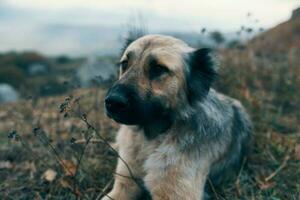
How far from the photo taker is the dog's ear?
4.66 metres

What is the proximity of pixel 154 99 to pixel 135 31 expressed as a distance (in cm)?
148

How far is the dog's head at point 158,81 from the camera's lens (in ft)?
13.9

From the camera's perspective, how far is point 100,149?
237 inches

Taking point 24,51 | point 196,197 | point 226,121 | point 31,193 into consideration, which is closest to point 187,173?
point 196,197

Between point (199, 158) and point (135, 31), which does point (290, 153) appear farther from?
point (135, 31)

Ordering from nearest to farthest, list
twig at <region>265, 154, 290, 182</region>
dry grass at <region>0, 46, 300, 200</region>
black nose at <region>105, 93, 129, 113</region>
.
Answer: black nose at <region>105, 93, 129, 113</region> < dry grass at <region>0, 46, 300, 200</region> < twig at <region>265, 154, 290, 182</region>

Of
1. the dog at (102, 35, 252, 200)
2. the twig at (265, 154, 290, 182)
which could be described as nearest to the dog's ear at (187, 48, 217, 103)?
the dog at (102, 35, 252, 200)

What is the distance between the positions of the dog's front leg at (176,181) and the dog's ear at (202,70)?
686 mm

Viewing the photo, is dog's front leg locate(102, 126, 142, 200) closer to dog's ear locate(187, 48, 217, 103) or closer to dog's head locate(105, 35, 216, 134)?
dog's head locate(105, 35, 216, 134)

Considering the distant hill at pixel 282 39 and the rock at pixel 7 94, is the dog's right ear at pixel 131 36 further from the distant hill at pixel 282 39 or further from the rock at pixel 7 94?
the rock at pixel 7 94

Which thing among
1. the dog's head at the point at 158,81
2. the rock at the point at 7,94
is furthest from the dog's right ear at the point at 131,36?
the rock at the point at 7,94

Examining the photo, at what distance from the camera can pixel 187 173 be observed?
14.5ft

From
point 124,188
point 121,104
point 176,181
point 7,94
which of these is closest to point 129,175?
point 124,188

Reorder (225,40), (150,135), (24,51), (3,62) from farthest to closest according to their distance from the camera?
(24,51), (3,62), (225,40), (150,135)
